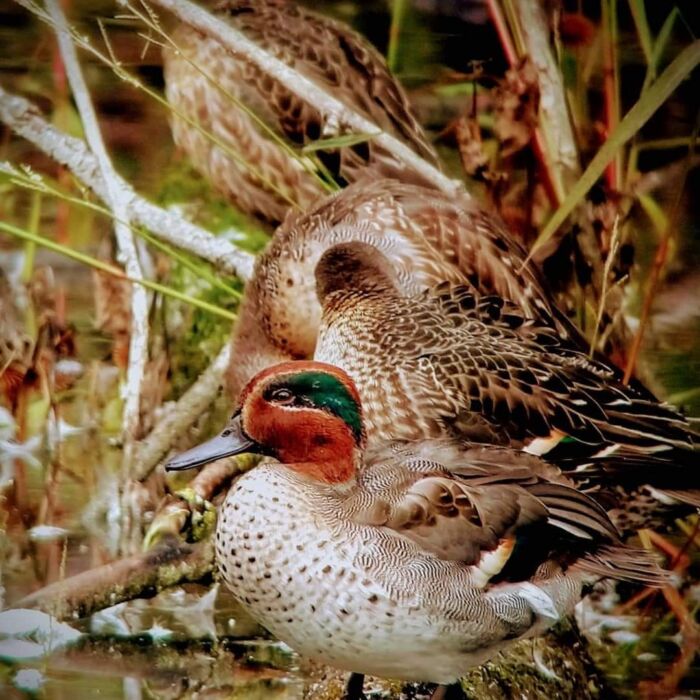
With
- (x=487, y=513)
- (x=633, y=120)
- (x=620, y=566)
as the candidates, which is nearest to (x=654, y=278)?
(x=633, y=120)

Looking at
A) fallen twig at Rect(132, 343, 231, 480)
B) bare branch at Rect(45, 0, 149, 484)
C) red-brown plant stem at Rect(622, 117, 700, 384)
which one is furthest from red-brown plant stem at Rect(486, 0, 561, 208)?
bare branch at Rect(45, 0, 149, 484)

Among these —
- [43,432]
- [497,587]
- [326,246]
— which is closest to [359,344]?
[326,246]

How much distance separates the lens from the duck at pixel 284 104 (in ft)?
12.2

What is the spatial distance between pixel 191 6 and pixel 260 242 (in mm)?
653

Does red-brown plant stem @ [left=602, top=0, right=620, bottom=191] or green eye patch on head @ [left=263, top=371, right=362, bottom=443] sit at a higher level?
red-brown plant stem @ [left=602, top=0, right=620, bottom=191]

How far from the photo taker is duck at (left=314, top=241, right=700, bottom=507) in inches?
118

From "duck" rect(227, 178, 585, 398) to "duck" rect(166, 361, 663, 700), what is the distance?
1.89 ft

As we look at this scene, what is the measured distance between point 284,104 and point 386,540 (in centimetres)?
149

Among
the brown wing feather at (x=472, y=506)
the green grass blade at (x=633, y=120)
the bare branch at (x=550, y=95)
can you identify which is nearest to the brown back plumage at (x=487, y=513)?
the brown wing feather at (x=472, y=506)

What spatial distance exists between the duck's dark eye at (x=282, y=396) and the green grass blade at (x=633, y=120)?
77cm

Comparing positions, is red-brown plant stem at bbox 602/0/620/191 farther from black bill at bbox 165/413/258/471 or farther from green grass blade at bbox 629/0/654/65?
black bill at bbox 165/413/258/471

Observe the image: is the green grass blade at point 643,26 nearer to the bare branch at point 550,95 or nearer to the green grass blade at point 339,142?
the bare branch at point 550,95

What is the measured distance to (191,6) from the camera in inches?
139

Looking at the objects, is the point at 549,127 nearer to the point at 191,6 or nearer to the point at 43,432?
the point at 191,6
